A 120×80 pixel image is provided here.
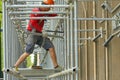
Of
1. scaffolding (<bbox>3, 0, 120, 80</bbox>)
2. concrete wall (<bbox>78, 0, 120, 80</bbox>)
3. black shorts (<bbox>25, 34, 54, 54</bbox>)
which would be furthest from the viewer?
black shorts (<bbox>25, 34, 54, 54</bbox>)

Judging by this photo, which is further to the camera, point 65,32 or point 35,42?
point 35,42

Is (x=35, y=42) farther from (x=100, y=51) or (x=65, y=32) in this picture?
(x=100, y=51)

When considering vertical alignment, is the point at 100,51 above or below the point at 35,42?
below

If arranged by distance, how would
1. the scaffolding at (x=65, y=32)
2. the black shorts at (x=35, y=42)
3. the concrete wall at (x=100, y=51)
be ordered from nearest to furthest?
the scaffolding at (x=65, y=32) → the concrete wall at (x=100, y=51) → the black shorts at (x=35, y=42)

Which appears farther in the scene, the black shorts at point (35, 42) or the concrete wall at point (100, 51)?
the black shorts at point (35, 42)

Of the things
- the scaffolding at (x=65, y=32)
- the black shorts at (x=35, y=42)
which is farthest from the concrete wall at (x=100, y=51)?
the black shorts at (x=35, y=42)

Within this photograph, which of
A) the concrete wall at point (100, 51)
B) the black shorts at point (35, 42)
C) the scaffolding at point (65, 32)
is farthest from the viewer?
the black shorts at point (35, 42)

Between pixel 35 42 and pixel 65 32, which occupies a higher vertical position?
pixel 65 32

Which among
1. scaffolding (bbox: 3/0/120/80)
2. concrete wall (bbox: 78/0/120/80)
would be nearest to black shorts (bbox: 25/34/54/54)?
scaffolding (bbox: 3/0/120/80)

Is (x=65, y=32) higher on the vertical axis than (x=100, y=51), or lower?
higher

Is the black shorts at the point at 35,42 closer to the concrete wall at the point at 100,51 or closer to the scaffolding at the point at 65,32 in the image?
the scaffolding at the point at 65,32

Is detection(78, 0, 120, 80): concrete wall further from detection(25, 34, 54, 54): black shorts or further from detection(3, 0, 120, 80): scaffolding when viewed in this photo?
detection(25, 34, 54, 54): black shorts

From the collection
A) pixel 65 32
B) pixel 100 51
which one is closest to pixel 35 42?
pixel 65 32

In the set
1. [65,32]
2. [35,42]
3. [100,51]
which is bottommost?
[100,51]
